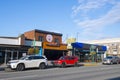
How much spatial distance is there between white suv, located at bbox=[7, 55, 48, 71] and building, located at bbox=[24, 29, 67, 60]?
14.4 m

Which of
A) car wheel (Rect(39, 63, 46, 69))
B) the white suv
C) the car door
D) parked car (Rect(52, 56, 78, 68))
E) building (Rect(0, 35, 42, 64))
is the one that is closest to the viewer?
the white suv

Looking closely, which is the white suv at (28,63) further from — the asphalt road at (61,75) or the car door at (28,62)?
the asphalt road at (61,75)

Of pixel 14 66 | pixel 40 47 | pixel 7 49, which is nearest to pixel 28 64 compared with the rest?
pixel 14 66

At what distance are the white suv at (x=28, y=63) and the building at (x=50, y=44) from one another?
14.4 m

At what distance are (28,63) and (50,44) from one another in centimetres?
1770

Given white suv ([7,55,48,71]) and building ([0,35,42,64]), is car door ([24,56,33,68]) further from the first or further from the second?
building ([0,35,42,64])

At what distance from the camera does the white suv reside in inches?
1034

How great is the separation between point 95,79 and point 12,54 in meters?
25.0

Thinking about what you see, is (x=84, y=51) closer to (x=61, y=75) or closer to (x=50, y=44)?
(x=50, y=44)

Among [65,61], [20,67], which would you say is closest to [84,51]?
[65,61]

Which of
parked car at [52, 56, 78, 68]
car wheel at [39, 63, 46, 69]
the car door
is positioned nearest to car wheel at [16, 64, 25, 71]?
the car door

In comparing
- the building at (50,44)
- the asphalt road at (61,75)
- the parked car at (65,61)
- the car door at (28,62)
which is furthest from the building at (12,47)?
the asphalt road at (61,75)

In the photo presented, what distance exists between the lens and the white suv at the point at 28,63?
26.3 m

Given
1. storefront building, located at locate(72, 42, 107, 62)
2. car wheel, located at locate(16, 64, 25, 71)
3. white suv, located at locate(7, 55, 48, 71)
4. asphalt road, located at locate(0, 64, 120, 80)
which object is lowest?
asphalt road, located at locate(0, 64, 120, 80)
